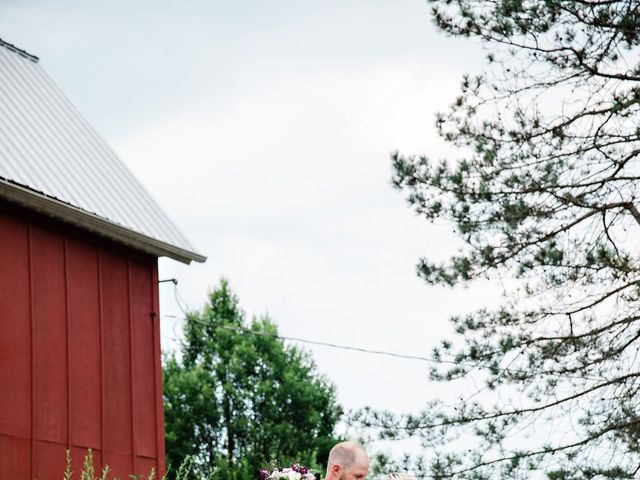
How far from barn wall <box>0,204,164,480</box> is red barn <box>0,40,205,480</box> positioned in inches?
0.5

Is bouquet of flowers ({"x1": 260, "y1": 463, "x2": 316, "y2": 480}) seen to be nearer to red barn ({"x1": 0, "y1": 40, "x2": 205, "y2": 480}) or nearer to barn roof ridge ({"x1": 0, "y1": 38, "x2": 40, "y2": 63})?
red barn ({"x1": 0, "y1": 40, "x2": 205, "y2": 480})

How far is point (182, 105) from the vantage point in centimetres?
3741

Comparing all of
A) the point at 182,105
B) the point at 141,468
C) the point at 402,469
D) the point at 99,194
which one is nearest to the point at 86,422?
the point at 141,468

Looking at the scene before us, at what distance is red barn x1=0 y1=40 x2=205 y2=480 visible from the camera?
41.5 feet

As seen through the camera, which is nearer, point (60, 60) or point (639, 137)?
point (639, 137)

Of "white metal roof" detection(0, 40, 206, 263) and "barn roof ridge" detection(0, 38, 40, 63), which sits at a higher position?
"barn roof ridge" detection(0, 38, 40, 63)

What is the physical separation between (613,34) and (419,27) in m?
2.67

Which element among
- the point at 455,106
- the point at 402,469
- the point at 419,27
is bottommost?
the point at 402,469

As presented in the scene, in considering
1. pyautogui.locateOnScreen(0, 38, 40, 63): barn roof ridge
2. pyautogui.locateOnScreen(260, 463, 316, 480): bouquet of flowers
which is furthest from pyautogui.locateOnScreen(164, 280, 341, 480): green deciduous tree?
pyautogui.locateOnScreen(260, 463, 316, 480): bouquet of flowers

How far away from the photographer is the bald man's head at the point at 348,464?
7.39 metres

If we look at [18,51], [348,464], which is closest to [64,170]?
[18,51]

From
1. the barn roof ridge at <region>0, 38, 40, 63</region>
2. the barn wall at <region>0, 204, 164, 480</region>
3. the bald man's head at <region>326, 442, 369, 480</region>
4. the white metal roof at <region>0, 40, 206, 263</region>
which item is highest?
the barn roof ridge at <region>0, 38, 40, 63</region>

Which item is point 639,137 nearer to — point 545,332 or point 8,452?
point 545,332

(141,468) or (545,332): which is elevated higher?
(545,332)
